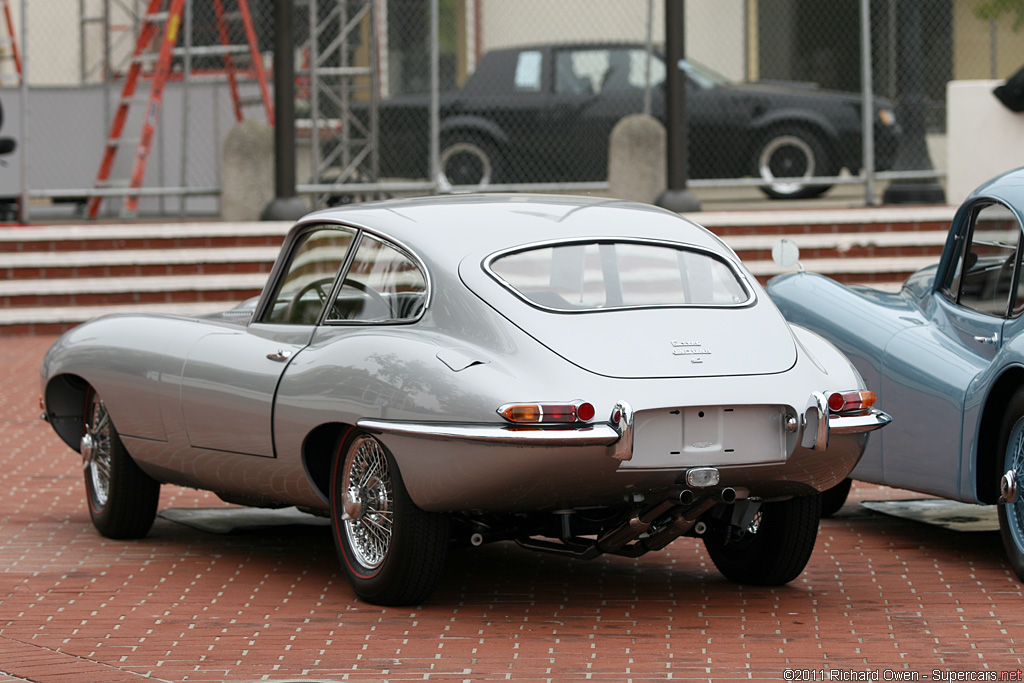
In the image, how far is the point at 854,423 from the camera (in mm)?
5531

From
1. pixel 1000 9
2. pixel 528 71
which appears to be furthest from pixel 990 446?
pixel 1000 9

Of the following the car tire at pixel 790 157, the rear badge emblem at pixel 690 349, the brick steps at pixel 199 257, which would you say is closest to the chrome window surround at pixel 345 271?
the rear badge emblem at pixel 690 349

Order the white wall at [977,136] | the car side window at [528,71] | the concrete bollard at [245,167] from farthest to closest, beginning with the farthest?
1. the car side window at [528,71]
2. the white wall at [977,136]
3. the concrete bollard at [245,167]

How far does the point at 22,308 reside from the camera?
1544 centimetres

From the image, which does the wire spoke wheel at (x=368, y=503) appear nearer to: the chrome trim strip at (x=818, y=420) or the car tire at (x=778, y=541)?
the car tire at (x=778, y=541)

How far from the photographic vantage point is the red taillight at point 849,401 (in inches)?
218

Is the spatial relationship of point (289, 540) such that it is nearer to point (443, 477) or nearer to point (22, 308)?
point (443, 477)

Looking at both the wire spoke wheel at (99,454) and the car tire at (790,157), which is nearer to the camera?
the wire spoke wheel at (99,454)

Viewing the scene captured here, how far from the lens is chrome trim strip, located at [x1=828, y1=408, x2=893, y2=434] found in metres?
5.49

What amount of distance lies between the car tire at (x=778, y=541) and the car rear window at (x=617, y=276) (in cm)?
83

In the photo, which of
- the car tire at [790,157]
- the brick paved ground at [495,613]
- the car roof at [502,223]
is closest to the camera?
the brick paved ground at [495,613]

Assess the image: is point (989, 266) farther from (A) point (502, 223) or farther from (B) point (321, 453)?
(B) point (321, 453)

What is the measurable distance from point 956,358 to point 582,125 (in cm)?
1115

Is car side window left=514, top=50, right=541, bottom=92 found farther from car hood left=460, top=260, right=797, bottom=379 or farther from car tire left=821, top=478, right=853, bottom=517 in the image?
car hood left=460, top=260, right=797, bottom=379
